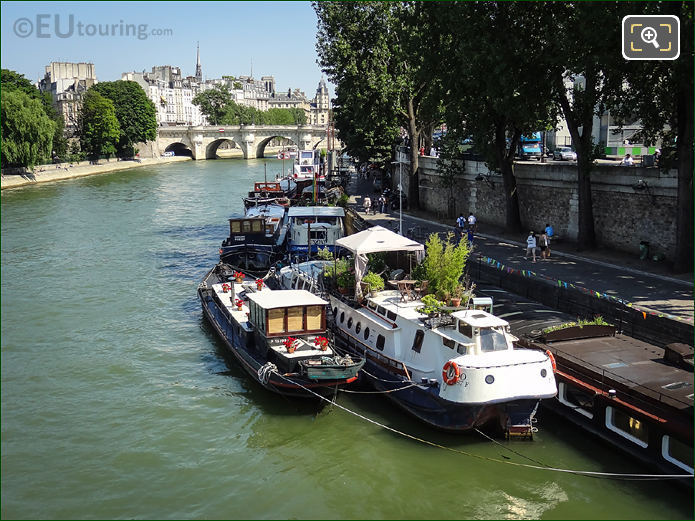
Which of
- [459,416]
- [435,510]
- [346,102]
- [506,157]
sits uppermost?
[346,102]

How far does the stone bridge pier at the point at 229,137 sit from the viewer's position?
116375 millimetres

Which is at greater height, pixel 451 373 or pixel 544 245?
pixel 544 245

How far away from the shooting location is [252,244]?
3259cm

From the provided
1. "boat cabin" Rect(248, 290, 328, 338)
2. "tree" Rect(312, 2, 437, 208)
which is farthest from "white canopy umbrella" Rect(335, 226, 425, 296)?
"tree" Rect(312, 2, 437, 208)

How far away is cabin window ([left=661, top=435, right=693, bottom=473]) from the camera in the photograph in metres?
13.8

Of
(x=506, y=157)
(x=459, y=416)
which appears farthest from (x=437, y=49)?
(x=459, y=416)

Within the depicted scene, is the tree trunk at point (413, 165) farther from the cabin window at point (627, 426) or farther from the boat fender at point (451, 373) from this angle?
the cabin window at point (627, 426)

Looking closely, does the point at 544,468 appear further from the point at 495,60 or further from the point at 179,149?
the point at 179,149

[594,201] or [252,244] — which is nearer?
[594,201]

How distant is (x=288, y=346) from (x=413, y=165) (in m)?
27.3

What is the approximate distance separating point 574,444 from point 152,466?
8883 millimetres

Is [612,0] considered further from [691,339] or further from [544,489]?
[544,489]

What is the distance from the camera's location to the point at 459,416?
52.1 feet

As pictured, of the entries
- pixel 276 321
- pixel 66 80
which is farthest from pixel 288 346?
pixel 66 80
